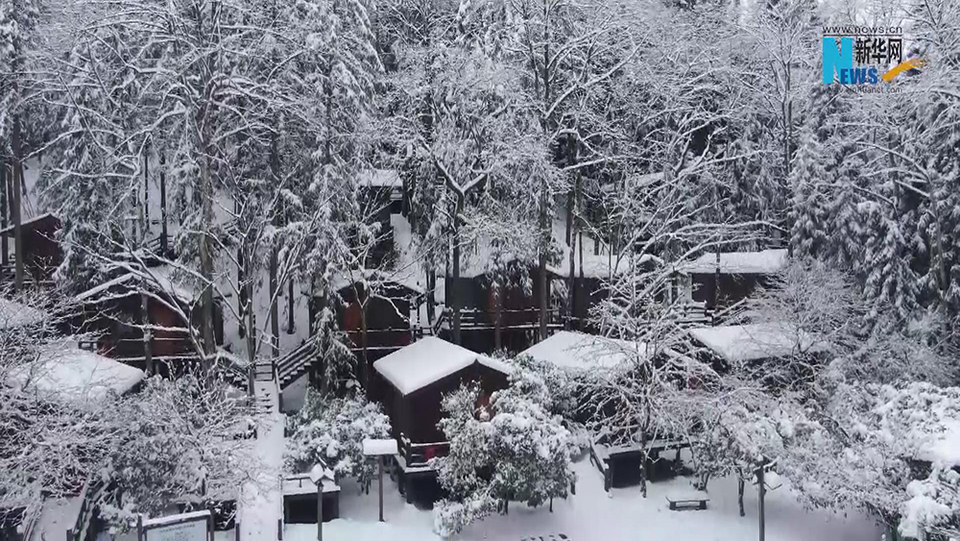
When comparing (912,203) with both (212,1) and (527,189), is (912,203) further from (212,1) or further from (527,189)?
(212,1)

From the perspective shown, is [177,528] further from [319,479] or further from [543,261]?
[543,261]

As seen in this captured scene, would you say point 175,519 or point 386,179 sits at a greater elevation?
point 386,179

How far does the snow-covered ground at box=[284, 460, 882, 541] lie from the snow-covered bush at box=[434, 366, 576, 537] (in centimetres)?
66

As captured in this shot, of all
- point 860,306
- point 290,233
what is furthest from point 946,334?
point 290,233

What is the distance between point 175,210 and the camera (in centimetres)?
2914

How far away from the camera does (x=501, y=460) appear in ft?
74.6

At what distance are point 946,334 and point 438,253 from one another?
17.5m

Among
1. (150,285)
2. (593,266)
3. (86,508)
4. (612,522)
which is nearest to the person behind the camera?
(86,508)

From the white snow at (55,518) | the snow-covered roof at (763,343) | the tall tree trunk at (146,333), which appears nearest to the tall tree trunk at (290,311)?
the tall tree trunk at (146,333)

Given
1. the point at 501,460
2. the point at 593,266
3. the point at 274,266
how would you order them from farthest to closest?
the point at 593,266 → the point at 274,266 → the point at 501,460

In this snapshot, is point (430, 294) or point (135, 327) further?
point (430, 294)

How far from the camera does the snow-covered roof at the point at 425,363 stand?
2511 centimetres

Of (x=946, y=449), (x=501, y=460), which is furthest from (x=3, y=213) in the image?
(x=946, y=449)

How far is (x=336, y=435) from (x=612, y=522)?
833cm
